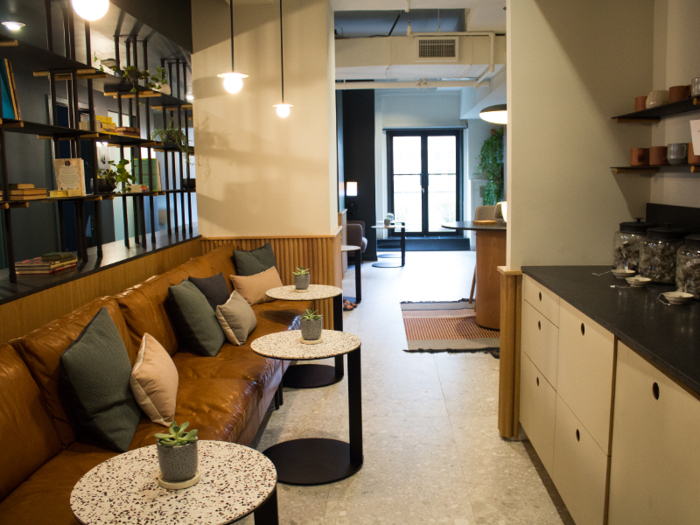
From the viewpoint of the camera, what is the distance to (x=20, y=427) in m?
1.84

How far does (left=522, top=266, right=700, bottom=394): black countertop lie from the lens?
1.56 metres

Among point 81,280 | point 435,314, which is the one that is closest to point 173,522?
point 81,280

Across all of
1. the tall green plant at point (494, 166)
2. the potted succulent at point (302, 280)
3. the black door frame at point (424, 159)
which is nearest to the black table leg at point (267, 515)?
the potted succulent at point (302, 280)

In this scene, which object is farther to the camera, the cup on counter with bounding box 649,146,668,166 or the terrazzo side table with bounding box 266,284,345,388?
the terrazzo side table with bounding box 266,284,345,388

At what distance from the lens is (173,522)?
133 centimetres

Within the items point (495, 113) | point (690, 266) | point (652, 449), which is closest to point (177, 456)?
point (652, 449)

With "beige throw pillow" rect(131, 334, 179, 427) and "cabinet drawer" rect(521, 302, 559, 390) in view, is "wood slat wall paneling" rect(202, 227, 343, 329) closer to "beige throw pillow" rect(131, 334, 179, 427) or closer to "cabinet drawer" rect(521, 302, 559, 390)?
"cabinet drawer" rect(521, 302, 559, 390)

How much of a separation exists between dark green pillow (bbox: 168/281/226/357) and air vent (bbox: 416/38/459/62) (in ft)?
17.5

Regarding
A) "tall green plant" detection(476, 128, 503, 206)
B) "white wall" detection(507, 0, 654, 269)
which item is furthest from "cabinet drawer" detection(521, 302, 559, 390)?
"tall green plant" detection(476, 128, 503, 206)

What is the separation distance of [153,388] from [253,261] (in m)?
2.55

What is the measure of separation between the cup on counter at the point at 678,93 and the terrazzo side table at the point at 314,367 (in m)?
2.32

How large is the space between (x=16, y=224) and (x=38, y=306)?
11.6ft

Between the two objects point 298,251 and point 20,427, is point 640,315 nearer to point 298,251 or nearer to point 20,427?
point 20,427

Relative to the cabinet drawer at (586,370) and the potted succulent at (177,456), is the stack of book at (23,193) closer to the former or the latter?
the potted succulent at (177,456)
